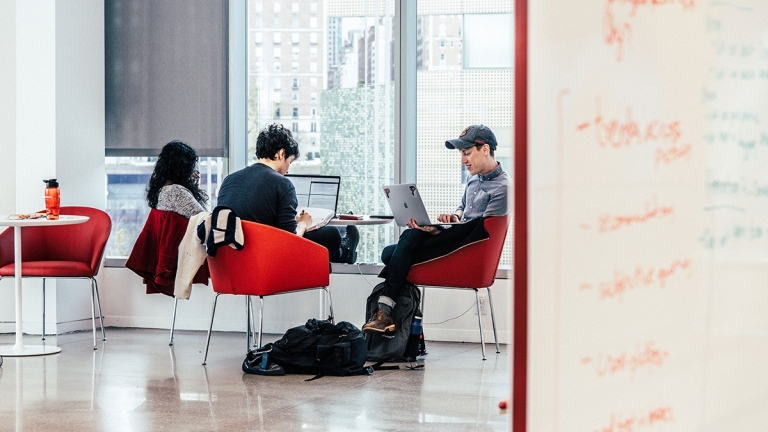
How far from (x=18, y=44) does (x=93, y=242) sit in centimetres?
147

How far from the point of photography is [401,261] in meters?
4.62

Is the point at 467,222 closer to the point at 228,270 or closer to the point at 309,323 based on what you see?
the point at 309,323

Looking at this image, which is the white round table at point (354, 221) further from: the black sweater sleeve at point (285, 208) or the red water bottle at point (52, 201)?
the red water bottle at point (52, 201)

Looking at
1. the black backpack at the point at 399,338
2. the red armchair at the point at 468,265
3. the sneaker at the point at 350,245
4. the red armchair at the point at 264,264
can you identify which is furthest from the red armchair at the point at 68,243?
the red armchair at the point at 468,265

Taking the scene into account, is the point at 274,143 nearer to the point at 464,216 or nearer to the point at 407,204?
the point at 407,204

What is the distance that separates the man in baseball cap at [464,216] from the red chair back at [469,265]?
0.05 metres

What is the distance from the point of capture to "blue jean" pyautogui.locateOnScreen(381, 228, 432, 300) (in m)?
4.57

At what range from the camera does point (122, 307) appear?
591 cm

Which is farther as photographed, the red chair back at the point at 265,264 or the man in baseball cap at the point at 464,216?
the man in baseball cap at the point at 464,216

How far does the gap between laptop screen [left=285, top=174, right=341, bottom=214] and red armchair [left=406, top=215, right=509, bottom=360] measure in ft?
2.80

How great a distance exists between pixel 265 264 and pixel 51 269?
5.24 ft
